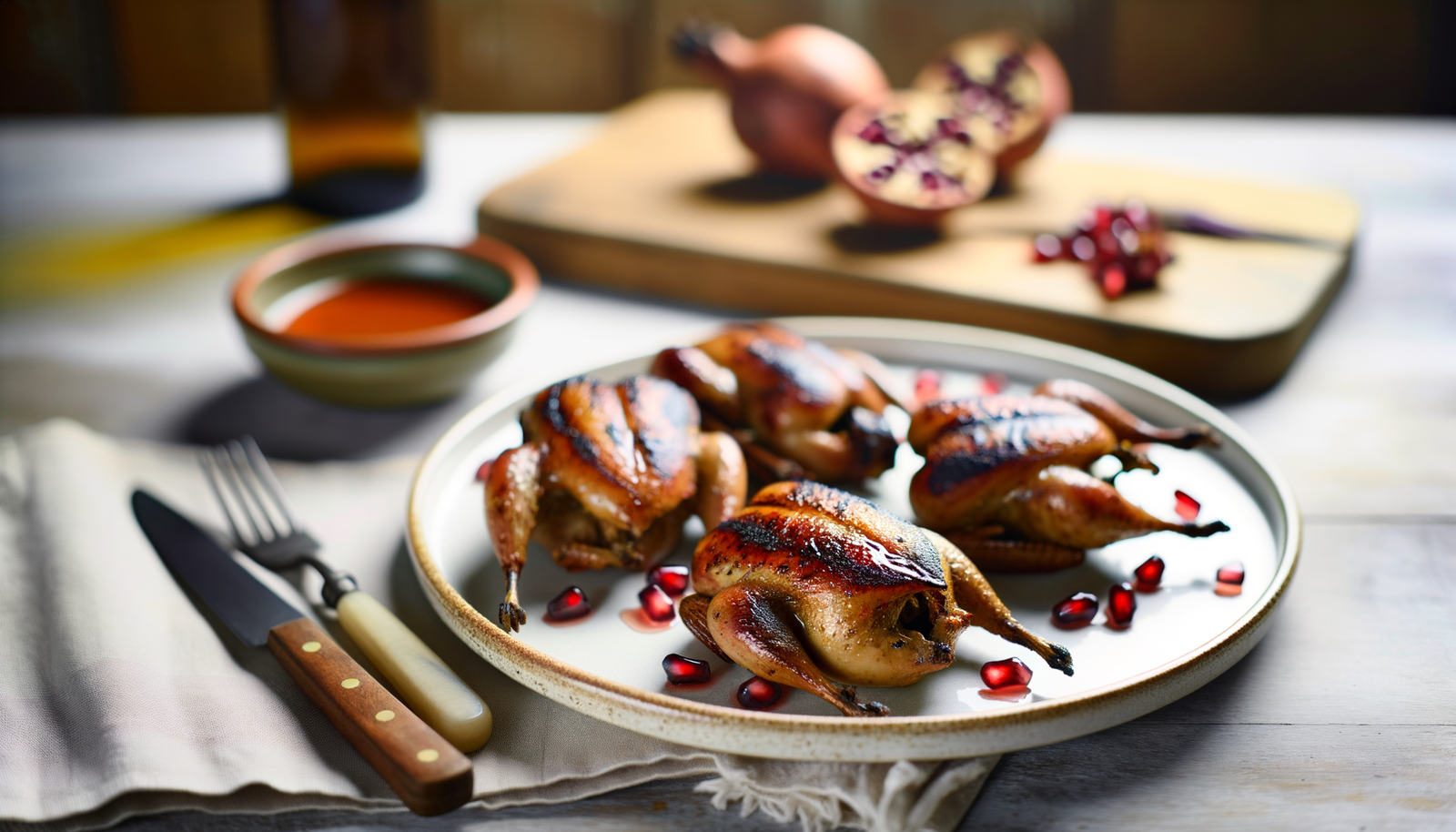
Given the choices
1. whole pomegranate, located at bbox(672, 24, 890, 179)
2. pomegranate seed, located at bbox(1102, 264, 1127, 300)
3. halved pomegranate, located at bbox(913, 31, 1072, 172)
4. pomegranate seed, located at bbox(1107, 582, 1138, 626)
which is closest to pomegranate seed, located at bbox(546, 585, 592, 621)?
pomegranate seed, located at bbox(1107, 582, 1138, 626)

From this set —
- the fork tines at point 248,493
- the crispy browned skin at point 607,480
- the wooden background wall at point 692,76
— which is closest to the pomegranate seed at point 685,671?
the crispy browned skin at point 607,480

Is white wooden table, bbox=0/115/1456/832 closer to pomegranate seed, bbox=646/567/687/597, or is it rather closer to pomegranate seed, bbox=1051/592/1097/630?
pomegranate seed, bbox=1051/592/1097/630

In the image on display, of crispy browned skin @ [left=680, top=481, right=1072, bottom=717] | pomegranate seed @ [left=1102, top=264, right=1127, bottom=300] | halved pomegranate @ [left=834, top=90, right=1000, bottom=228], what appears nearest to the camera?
crispy browned skin @ [left=680, top=481, right=1072, bottom=717]

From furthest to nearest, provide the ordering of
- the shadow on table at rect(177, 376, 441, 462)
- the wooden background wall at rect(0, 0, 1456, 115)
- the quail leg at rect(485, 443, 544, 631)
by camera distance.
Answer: the wooden background wall at rect(0, 0, 1456, 115), the shadow on table at rect(177, 376, 441, 462), the quail leg at rect(485, 443, 544, 631)

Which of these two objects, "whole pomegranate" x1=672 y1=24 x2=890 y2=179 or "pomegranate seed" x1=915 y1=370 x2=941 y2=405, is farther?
"whole pomegranate" x1=672 y1=24 x2=890 y2=179

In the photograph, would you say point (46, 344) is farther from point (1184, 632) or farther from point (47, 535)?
point (1184, 632)

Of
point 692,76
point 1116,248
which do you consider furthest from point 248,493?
point 692,76

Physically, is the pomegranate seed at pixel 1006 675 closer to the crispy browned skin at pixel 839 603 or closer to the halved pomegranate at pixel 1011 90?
the crispy browned skin at pixel 839 603
